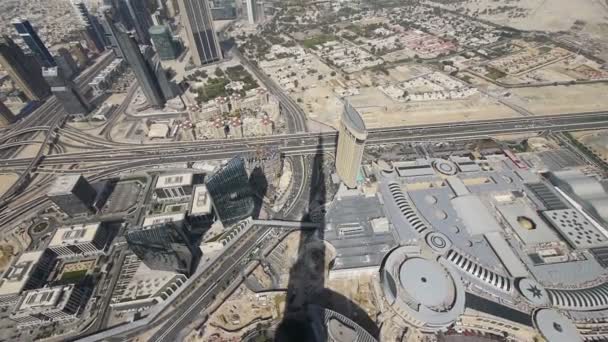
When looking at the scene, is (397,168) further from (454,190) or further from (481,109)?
(481,109)

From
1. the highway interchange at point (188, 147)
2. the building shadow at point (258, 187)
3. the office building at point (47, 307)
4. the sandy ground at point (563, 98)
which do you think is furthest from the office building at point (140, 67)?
the sandy ground at point (563, 98)

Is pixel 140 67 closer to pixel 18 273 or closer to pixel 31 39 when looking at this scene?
pixel 31 39

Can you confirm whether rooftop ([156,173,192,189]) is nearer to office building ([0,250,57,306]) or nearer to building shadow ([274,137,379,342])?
office building ([0,250,57,306])

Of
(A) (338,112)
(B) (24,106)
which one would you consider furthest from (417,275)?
(B) (24,106)

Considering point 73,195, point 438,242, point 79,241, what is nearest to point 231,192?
point 79,241

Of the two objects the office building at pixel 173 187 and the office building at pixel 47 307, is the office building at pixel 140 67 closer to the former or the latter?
the office building at pixel 173 187
